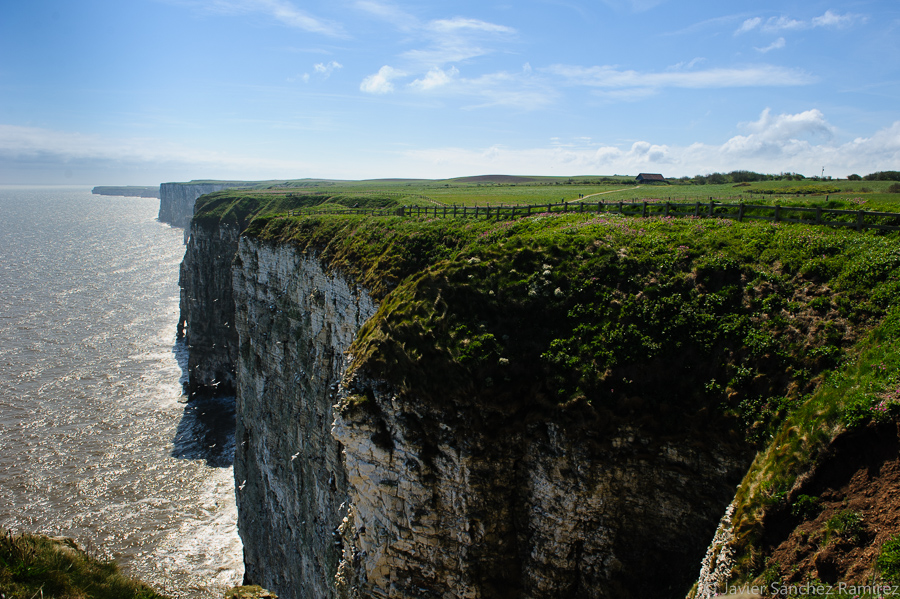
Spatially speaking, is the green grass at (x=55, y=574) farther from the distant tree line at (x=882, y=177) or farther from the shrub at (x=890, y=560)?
the distant tree line at (x=882, y=177)

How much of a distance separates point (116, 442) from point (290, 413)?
101 feet

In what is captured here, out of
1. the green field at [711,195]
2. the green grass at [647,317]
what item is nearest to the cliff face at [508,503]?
the green grass at [647,317]

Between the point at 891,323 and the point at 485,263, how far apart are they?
1244 cm

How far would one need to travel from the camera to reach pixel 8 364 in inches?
2547

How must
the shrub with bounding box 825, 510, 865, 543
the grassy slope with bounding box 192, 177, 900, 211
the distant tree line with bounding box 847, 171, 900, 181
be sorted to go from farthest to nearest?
the distant tree line with bounding box 847, 171, 900, 181 → the grassy slope with bounding box 192, 177, 900, 211 → the shrub with bounding box 825, 510, 865, 543

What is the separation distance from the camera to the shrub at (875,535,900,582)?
7.79 meters

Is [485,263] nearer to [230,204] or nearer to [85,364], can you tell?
[85,364]

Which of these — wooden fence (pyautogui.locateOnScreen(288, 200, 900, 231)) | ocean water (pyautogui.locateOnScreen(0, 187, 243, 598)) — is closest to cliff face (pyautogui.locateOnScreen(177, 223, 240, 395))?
ocean water (pyautogui.locateOnScreen(0, 187, 243, 598))

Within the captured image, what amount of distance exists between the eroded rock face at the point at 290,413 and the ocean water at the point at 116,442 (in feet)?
17.6

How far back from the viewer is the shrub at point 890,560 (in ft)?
25.6

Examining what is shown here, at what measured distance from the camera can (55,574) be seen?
36.0 ft

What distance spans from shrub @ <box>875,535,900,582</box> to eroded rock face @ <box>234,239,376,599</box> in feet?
64.4

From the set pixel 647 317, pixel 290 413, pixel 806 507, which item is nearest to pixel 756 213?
pixel 647 317

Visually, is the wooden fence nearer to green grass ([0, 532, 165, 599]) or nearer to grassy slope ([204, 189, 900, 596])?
grassy slope ([204, 189, 900, 596])
